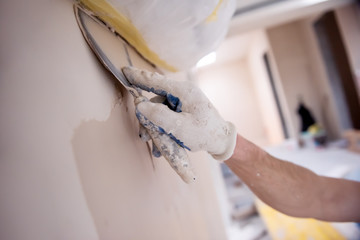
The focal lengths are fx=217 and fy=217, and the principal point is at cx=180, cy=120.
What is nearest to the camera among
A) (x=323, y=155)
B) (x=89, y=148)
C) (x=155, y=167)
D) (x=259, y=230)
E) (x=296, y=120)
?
(x=89, y=148)

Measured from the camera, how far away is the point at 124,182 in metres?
0.48

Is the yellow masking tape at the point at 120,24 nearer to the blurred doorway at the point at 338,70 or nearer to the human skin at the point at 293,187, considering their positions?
the human skin at the point at 293,187

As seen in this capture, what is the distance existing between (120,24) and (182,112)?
0.27 meters

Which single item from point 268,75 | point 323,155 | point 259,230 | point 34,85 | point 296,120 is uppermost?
point 268,75

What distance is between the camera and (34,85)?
34 centimetres

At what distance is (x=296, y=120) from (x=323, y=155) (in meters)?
1.14

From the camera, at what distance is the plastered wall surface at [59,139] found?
293 millimetres

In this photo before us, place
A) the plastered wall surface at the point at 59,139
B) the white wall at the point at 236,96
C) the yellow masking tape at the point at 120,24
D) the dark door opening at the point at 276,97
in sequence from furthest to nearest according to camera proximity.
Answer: the white wall at the point at 236,96, the dark door opening at the point at 276,97, the yellow masking tape at the point at 120,24, the plastered wall surface at the point at 59,139

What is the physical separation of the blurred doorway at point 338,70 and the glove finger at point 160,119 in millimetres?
4090

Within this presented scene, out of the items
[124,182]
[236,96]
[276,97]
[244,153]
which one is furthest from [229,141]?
[236,96]

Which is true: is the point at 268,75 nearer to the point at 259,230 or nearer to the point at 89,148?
the point at 259,230

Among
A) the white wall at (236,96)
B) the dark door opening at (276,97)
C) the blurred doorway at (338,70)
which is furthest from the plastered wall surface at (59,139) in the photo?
the white wall at (236,96)

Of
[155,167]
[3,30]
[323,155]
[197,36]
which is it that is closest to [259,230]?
[323,155]

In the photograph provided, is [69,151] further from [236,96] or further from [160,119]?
[236,96]
